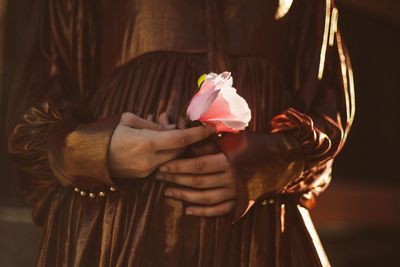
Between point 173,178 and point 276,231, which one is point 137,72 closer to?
point 173,178

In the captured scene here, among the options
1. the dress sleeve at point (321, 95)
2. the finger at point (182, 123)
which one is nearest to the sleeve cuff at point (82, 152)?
the finger at point (182, 123)

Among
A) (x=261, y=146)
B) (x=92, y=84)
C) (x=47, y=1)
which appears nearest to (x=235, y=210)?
(x=261, y=146)

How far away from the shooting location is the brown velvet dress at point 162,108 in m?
1.00

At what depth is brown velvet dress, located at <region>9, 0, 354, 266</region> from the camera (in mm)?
1001

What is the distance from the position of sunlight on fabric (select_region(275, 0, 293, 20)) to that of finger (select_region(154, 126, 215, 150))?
292 mm

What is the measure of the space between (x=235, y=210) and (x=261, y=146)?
113mm

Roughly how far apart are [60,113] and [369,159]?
7.95 feet

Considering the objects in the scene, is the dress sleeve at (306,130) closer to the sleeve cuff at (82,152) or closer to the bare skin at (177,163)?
the bare skin at (177,163)

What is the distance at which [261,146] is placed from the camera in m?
1.00

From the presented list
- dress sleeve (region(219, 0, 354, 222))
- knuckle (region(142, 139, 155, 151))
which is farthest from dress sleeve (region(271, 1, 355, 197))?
knuckle (region(142, 139, 155, 151))

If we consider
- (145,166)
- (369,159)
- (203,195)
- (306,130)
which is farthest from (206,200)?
(369,159)

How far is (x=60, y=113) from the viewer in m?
1.09

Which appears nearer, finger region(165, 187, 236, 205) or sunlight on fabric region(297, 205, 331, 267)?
finger region(165, 187, 236, 205)

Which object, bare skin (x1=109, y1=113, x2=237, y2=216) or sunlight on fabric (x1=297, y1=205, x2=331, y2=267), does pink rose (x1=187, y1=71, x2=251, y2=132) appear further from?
sunlight on fabric (x1=297, y1=205, x2=331, y2=267)
